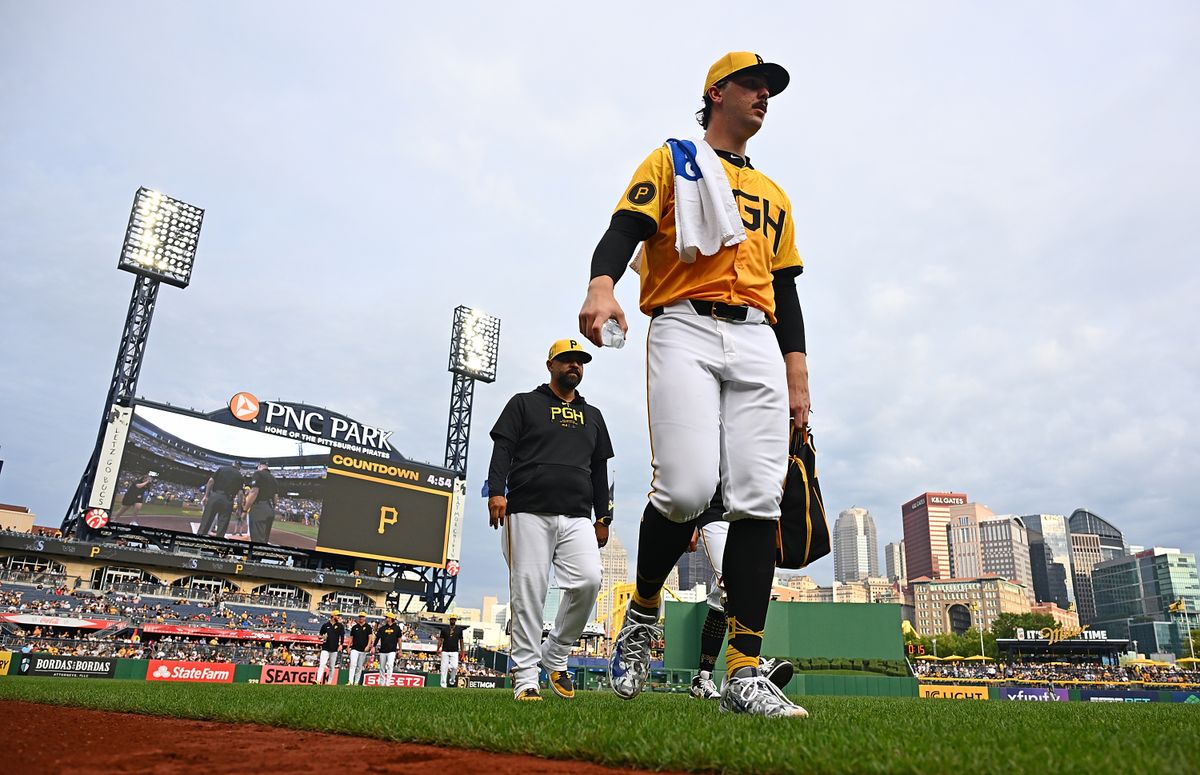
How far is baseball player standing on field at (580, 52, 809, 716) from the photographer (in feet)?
9.96

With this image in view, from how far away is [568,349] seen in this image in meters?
5.43

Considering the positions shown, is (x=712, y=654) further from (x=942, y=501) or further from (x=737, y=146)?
(x=942, y=501)

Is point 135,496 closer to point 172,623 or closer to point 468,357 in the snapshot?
point 172,623

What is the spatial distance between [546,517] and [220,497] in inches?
1506

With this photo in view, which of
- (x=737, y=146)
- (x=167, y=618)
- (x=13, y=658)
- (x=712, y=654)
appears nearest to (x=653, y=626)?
(x=712, y=654)

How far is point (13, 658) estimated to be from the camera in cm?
1642

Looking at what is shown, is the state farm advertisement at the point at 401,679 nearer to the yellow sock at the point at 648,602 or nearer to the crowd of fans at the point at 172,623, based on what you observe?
the crowd of fans at the point at 172,623

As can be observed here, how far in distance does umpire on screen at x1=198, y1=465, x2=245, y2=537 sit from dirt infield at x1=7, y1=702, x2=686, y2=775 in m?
39.1

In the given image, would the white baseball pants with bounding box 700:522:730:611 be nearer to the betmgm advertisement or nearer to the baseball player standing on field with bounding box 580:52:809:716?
the baseball player standing on field with bounding box 580:52:809:716

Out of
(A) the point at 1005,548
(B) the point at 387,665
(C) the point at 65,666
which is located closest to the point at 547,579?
(B) the point at 387,665

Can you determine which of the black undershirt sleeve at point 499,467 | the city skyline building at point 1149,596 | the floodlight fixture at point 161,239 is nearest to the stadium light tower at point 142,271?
the floodlight fixture at point 161,239

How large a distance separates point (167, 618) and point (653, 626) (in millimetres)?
38646

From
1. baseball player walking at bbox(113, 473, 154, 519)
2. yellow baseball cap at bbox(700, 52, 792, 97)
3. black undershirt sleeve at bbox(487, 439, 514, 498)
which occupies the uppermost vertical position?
baseball player walking at bbox(113, 473, 154, 519)

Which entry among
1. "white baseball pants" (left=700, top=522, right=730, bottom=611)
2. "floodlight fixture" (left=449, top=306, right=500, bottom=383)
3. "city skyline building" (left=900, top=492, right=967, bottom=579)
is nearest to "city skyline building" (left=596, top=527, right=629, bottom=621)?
"city skyline building" (left=900, top=492, right=967, bottom=579)
